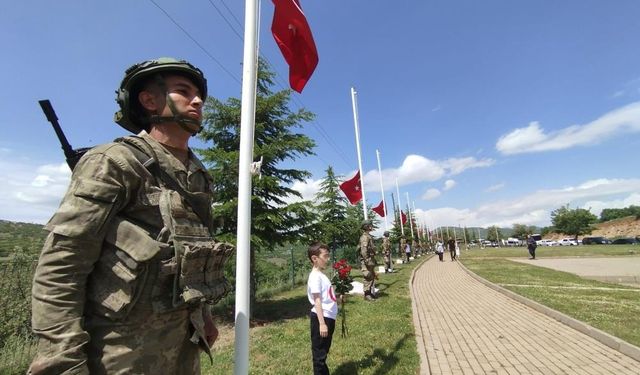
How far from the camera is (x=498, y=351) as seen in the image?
6.75 metres

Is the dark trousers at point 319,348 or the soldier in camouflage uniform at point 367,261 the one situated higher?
the soldier in camouflage uniform at point 367,261

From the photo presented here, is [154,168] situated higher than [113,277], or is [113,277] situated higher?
[154,168]

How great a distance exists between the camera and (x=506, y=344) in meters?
7.19

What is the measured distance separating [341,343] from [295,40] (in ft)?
18.1

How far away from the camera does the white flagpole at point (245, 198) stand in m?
2.86

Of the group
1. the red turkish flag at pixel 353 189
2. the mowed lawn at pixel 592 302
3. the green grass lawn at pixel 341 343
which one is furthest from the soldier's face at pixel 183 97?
the red turkish flag at pixel 353 189

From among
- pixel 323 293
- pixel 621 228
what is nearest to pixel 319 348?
pixel 323 293

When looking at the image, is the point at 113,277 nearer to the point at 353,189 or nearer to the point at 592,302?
the point at 592,302

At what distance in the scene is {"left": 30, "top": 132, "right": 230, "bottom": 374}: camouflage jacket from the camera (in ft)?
4.97

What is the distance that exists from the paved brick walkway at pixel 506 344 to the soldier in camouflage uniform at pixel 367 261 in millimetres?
1674

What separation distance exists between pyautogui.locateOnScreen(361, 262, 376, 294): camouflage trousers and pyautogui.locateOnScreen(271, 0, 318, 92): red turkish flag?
834cm

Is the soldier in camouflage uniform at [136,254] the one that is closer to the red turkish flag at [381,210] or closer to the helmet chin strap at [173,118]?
the helmet chin strap at [173,118]

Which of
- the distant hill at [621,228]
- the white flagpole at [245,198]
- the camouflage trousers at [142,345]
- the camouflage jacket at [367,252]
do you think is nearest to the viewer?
the camouflage trousers at [142,345]

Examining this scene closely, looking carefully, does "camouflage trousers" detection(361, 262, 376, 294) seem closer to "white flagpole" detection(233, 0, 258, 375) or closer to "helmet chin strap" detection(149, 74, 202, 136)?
"white flagpole" detection(233, 0, 258, 375)
